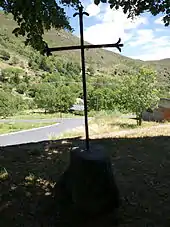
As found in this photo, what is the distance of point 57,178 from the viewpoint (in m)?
4.70

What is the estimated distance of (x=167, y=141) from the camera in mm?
7191

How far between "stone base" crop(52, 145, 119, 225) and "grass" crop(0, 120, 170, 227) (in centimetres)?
22

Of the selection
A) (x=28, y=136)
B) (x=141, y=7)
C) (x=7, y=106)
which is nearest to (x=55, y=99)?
(x=7, y=106)

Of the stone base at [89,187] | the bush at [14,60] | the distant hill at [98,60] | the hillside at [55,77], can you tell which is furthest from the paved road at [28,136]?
the bush at [14,60]

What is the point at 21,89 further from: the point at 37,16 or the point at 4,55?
the point at 37,16

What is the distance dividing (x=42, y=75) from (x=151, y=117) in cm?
4550

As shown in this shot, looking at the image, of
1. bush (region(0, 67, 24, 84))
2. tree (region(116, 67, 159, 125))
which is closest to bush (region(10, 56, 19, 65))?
bush (region(0, 67, 24, 84))

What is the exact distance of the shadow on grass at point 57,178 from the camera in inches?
144

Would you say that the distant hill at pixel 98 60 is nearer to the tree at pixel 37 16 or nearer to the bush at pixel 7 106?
the bush at pixel 7 106

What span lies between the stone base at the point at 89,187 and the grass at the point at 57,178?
0.22 m

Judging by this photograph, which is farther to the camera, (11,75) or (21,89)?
(11,75)

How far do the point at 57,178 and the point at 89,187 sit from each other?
1.51 meters

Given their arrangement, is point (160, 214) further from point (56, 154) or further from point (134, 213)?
point (56, 154)

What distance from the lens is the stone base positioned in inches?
129
